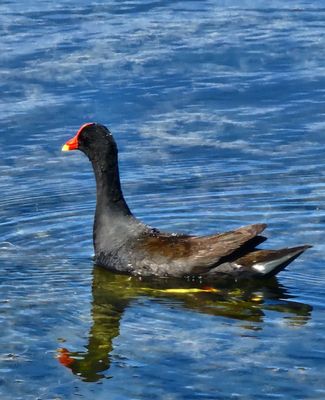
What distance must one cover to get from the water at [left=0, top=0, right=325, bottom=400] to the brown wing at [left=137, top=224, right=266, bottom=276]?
254 millimetres

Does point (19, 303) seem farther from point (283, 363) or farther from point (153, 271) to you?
point (283, 363)

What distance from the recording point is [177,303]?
36.1ft

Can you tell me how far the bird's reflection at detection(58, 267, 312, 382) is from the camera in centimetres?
989

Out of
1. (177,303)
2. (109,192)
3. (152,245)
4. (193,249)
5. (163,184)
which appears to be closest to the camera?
(177,303)

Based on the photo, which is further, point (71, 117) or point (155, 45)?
point (155, 45)

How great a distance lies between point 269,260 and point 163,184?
285 centimetres

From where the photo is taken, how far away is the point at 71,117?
16.2 meters

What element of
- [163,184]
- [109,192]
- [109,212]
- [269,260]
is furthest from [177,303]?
[163,184]

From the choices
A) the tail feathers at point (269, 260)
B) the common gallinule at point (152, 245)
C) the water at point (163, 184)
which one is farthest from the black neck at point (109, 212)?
the tail feathers at point (269, 260)

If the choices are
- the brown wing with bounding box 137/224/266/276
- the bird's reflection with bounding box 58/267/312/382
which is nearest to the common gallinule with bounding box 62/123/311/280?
the brown wing with bounding box 137/224/266/276

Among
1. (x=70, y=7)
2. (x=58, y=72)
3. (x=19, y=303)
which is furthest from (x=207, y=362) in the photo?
(x=70, y=7)

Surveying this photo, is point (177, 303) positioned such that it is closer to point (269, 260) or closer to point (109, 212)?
point (269, 260)

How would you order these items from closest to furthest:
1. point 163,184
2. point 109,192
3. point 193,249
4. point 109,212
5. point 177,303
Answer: point 177,303 < point 193,249 < point 109,212 < point 109,192 < point 163,184

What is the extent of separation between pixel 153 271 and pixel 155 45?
776cm
